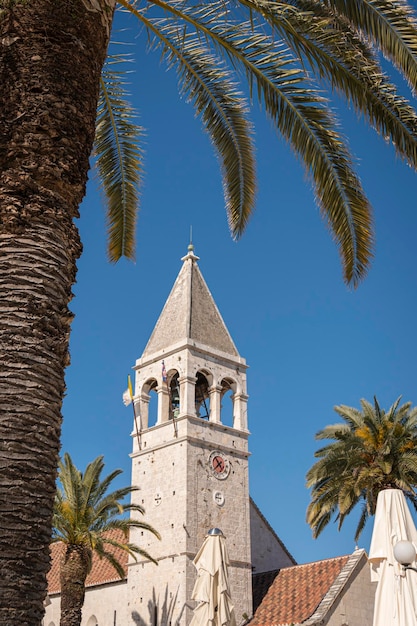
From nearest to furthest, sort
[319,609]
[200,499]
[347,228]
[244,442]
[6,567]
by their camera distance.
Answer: [6,567] < [347,228] < [319,609] < [200,499] < [244,442]

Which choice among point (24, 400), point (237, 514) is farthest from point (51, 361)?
point (237, 514)

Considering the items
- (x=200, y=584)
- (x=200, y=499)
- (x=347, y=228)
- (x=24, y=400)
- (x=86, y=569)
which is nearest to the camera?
(x=24, y=400)

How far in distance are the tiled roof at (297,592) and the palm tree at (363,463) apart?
13.7 feet

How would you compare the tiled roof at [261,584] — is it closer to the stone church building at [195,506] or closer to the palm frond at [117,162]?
the stone church building at [195,506]

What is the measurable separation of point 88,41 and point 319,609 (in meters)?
26.3

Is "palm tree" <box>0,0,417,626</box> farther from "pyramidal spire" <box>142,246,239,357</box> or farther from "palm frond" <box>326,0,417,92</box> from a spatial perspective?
"pyramidal spire" <box>142,246,239,357</box>

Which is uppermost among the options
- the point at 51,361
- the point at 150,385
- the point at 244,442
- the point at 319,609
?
the point at 150,385

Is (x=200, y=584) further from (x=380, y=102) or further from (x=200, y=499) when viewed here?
(x=380, y=102)

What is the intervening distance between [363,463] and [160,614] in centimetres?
1076

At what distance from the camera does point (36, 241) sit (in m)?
5.19

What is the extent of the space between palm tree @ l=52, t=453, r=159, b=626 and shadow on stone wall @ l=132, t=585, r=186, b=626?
3652mm

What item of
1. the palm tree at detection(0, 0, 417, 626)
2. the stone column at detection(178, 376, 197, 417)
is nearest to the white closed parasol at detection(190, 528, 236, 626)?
the stone column at detection(178, 376, 197, 417)

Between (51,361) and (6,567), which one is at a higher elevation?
(51,361)

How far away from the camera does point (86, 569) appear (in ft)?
80.9
